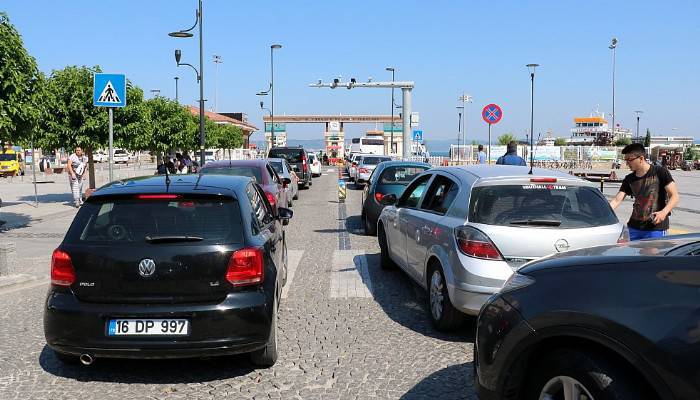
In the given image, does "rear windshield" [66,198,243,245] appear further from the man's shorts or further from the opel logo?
the man's shorts

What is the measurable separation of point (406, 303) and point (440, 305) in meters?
1.18

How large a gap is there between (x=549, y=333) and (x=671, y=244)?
78cm

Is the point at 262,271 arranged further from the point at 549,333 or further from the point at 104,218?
the point at 549,333

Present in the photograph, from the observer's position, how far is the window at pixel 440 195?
6010 mm

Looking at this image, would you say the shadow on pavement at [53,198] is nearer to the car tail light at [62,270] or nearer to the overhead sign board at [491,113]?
the overhead sign board at [491,113]

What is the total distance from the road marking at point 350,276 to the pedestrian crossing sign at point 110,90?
490cm

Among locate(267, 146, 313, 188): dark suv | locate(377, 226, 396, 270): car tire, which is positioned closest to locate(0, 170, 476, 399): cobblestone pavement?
locate(377, 226, 396, 270): car tire

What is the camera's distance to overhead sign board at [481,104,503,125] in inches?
727

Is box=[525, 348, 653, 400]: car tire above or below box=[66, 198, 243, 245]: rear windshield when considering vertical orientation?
below

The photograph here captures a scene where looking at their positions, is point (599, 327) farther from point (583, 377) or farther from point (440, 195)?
point (440, 195)

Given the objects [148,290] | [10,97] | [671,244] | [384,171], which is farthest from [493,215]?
[10,97]

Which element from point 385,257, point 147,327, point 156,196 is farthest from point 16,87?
point 147,327

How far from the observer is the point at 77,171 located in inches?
715

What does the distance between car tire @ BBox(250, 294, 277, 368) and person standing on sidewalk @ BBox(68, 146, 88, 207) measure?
15.3 metres
